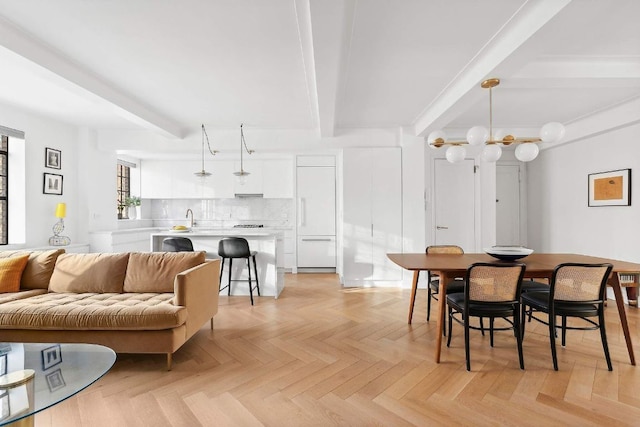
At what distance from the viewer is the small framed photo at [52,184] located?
4.77 m

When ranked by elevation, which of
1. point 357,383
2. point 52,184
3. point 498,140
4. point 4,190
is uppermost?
point 498,140

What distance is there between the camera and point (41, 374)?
163 cm

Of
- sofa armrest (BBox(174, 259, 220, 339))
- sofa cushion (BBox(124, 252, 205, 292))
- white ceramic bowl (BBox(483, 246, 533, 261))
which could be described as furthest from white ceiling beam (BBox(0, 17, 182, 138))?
white ceramic bowl (BBox(483, 246, 533, 261))

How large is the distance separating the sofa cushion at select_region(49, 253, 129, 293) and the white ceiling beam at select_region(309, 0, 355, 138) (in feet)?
8.75

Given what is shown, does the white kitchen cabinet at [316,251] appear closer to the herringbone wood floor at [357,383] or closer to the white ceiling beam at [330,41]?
the herringbone wood floor at [357,383]

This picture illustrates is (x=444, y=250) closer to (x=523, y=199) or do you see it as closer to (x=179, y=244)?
(x=179, y=244)

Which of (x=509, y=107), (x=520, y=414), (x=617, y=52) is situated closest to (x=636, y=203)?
(x=509, y=107)

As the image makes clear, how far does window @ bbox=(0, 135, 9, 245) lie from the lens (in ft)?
14.3

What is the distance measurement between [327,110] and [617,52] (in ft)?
9.00

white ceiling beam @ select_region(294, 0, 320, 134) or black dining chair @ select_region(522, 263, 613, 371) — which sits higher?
white ceiling beam @ select_region(294, 0, 320, 134)

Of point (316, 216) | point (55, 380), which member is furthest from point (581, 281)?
point (316, 216)

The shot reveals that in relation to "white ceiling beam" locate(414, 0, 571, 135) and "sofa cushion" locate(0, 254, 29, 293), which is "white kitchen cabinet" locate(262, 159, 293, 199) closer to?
"white ceiling beam" locate(414, 0, 571, 135)

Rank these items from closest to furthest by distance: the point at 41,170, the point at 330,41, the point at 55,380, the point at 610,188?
the point at 55,380, the point at 330,41, the point at 610,188, the point at 41,170

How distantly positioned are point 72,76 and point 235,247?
7.93 ft
